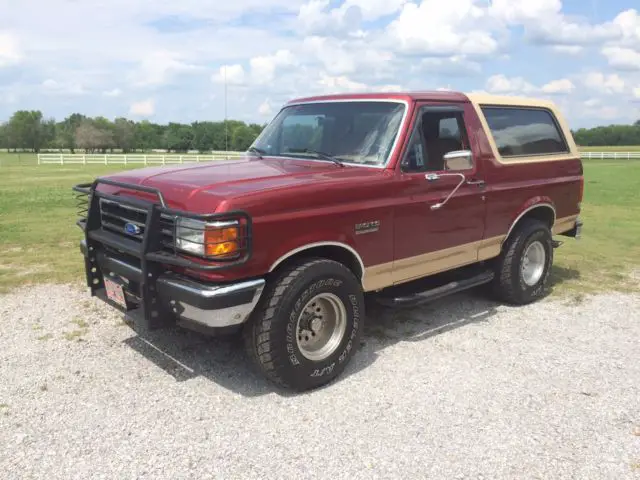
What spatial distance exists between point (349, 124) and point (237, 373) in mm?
2393

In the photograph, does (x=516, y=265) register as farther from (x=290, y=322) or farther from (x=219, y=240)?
(x=219, y=240)

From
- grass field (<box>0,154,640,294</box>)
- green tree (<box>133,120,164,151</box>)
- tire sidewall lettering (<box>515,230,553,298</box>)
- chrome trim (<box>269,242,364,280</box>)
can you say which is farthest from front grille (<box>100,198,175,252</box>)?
green tree (<box>133,120,164,151</box>)

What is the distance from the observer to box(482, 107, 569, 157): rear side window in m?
5.90

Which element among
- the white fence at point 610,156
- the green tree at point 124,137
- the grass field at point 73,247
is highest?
the green tree at point 124,137

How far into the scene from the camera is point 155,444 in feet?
11.5

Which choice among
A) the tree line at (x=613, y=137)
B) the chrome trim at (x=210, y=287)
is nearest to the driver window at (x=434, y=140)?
the chrome trim at (x=210, y=287)

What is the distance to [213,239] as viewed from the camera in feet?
12.0

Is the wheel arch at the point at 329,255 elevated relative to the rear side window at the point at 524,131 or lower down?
lower down

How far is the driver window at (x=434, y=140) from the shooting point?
4.90m

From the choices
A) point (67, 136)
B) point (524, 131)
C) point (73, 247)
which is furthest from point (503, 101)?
point (67, 136)

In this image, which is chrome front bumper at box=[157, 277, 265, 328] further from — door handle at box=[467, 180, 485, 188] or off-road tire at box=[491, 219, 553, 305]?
off-road tire at box=[491, 219, 553, 305]

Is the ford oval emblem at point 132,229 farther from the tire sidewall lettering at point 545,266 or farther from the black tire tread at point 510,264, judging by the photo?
the tire sidewall lettering at point 545,266

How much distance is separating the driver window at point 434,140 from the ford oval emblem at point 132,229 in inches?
86.1

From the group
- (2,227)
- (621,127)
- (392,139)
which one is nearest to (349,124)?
(392,139)
